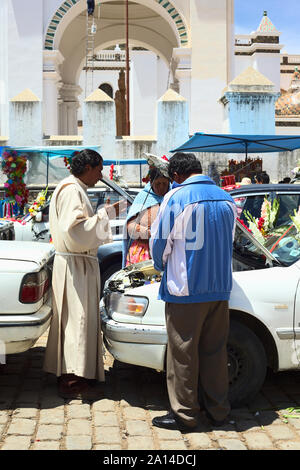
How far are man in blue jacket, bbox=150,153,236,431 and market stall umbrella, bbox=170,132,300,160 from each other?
257 inches

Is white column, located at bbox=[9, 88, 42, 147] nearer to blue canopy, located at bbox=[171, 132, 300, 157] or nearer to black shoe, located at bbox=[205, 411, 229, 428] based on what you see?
blue canopy, located at bbox=[171, 132, 300, 157]

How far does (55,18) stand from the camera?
18000 millimetres

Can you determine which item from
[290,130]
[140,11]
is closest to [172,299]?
[140,11]

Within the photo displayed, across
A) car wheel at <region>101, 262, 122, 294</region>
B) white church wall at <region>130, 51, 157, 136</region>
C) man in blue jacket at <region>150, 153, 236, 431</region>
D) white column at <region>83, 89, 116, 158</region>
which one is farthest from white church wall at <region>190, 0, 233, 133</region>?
white church wall at <region>130, 51, 157, 136</region>

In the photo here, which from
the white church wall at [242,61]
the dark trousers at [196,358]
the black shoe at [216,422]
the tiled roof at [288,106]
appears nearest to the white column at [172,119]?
the dark trousers at [196,358]

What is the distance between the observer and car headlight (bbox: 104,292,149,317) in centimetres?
447

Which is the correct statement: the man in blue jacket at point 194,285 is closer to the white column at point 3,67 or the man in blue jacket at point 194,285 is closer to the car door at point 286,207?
the car door at point 286,207

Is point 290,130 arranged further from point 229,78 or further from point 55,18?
point 55,18

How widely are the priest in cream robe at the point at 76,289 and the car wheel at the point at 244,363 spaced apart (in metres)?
1.09

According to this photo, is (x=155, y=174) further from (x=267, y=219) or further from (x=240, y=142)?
(x=240, y=142)

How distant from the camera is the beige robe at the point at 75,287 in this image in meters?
4.59

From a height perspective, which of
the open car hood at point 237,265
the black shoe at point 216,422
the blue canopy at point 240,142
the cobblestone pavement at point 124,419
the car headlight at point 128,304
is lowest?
the cobblestone pavement at point 124,419

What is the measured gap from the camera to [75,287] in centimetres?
471

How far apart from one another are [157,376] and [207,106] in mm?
13476
